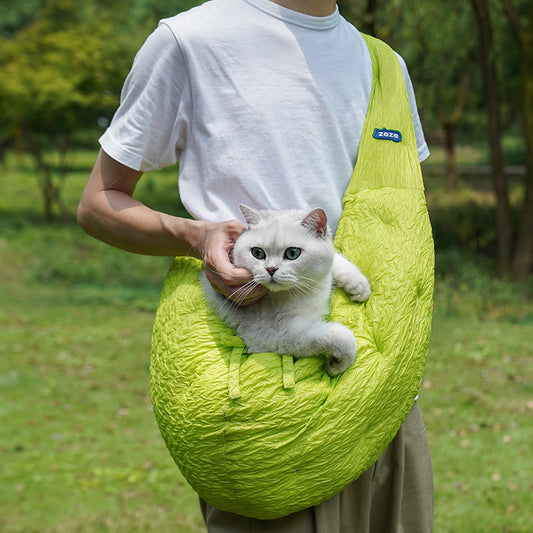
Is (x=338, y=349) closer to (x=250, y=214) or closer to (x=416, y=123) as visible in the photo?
(x=250, y=214)

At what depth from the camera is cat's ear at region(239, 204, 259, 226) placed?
1440 mm

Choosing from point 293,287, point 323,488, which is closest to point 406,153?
Result: point 293,287

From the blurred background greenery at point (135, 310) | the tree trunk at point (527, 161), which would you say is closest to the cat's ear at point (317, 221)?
the blurred background greenery at point (135, 310)

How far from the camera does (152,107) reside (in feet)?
4.95

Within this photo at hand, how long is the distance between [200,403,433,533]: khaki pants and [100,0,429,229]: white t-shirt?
73 centimetres

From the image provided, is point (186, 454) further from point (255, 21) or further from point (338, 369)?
point (255, 21)

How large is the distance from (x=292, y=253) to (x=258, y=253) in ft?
0.28

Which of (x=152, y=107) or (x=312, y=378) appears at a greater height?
(x=152, y=107)

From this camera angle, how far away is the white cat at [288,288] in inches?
56.5

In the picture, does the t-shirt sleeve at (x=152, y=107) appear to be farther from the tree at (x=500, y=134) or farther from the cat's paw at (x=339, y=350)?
the tree at (x=500, y=134)

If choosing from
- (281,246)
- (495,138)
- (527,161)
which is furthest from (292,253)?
(495,138)

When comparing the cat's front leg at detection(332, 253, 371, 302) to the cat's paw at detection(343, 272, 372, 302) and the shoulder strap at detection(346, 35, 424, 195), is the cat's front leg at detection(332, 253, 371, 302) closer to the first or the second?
the cat's paw at detection(343, 272, 372, 302)

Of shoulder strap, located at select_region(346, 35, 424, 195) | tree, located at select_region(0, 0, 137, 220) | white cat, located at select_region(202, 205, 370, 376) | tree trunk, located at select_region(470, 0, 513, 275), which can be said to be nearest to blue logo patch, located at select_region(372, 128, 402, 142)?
A: shoulder strap, located at select_region(346, 35, 424, 195)

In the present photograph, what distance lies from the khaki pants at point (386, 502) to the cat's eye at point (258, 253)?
0.63 meters
